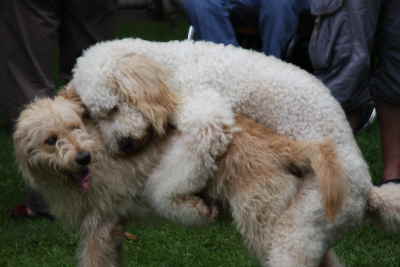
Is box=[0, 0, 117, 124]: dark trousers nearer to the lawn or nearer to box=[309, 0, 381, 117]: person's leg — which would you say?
the lawn

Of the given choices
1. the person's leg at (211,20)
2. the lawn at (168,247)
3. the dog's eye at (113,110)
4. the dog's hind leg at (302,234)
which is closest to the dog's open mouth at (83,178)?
the dog's eye at (113,110)

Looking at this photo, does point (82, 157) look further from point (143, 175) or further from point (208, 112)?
point (208, 112)

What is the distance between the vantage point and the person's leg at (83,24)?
16.9 feet

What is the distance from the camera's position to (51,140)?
3512mm

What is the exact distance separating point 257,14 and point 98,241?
72.0 inches

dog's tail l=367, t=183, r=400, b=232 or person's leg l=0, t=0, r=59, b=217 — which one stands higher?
dog's tail l=367, t=183, r=400, b=232

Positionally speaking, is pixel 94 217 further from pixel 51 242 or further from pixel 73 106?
pixel 51 242

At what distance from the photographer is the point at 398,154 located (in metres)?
5.34

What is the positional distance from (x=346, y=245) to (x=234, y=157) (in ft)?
5.90

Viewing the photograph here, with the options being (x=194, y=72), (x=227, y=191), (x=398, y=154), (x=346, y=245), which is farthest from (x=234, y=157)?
(x=398, y=154)

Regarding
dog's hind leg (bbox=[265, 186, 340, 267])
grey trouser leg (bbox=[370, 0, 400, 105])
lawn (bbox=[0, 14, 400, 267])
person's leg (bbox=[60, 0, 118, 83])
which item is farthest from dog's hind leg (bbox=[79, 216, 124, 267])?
grey trouser leg (bbox=[370, 0, 400, 105])

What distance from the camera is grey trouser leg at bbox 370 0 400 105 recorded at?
4672 mm

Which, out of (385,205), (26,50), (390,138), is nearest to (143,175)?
(385,205)

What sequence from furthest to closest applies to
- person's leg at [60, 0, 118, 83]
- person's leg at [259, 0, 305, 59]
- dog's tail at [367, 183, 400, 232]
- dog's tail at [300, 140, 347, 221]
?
person's leg at [60, 0, 118, 83] < person's leg at [259, 0, 305, 59] < dog's tail at [367, 183, 400, 232] < dog's tail at [300, 140, 347, 221]
